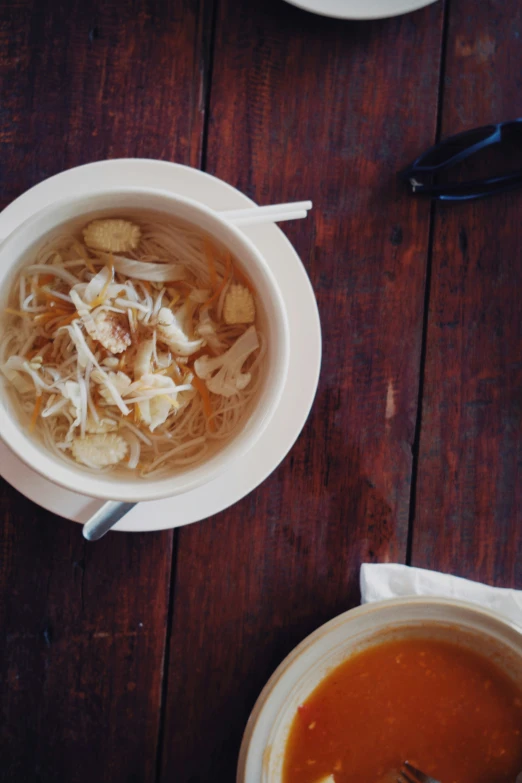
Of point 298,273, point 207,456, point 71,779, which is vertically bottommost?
point 71,779

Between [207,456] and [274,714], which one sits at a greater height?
[207,456]

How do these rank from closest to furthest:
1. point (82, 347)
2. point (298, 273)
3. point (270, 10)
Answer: point (82, 347) < point (298, 273) < point (270, 10)

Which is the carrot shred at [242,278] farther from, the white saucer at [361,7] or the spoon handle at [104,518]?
the white saucer at [361,7]

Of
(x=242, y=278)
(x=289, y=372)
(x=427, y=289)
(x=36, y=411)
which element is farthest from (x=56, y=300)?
(x=427, y=289)

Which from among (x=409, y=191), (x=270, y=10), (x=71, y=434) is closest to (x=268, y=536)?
(x=71, y=434)

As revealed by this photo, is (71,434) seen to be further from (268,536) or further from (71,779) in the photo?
(71,779)

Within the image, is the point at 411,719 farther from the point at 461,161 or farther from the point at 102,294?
the point at 461,161

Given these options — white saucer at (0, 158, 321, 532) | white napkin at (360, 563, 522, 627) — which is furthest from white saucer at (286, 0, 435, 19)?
white napkin at (360, 563, 522, 627)
